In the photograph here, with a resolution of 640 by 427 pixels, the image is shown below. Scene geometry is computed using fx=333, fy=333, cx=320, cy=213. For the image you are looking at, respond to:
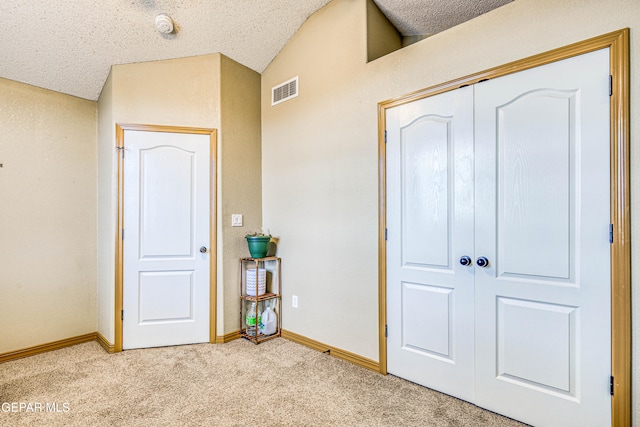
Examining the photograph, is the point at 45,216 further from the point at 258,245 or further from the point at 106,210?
the point at 258,245

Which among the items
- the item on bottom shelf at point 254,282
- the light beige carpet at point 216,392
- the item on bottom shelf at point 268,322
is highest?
the item on bottom shelf at point 254,282

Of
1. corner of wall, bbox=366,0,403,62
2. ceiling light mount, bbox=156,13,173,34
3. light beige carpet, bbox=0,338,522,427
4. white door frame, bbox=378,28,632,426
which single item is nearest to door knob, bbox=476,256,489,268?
white door frame, bbox=378,28,632,426

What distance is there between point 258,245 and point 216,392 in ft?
4.26

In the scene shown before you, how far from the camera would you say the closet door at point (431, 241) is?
7.00 feet

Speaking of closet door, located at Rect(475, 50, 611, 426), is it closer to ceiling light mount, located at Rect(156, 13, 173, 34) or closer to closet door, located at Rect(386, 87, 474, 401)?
closet door, located at Rect(386, 87, 474, 401)

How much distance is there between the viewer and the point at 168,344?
3.10 metres

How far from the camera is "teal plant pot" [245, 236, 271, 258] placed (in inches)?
125

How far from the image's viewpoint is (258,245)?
319 cm

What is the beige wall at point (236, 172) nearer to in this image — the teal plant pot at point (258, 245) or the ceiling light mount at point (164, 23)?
the teal plant pot at point (258, 245)

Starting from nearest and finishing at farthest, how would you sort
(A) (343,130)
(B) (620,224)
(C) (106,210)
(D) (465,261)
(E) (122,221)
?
1. (B) (620,224)
2. (D) (465,261)
3. (A) (343,130)
4. (E) (122,221)
5. (C) (106,210)

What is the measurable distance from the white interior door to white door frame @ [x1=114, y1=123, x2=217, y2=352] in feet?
0.11

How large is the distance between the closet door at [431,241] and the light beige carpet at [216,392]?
223 millimetres

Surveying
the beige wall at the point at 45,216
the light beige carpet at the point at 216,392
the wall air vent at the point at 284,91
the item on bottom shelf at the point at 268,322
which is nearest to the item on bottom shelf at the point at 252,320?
the item on bottom shelf at the point at 268,322

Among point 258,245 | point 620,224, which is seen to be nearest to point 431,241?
point 620,224
